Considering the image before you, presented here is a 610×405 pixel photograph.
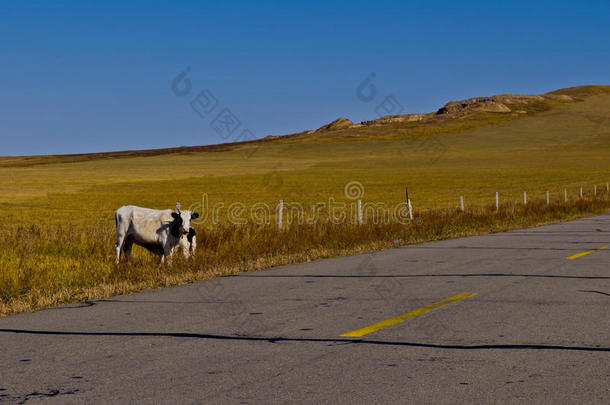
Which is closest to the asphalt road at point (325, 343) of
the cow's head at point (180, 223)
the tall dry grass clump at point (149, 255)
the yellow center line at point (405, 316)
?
the yellow center line at point (405, 316)

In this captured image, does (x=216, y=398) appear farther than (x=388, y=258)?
No

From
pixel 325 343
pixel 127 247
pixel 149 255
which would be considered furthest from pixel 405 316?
pixel 127 247

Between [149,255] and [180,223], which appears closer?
[180,223]

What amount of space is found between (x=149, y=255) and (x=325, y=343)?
25.6ft

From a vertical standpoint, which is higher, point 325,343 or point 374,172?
point 374,172

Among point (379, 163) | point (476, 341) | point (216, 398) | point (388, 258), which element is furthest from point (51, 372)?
Answer: point (379, 163)

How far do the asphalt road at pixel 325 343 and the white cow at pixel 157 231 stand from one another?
1.83m

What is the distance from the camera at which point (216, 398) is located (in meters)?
4.93

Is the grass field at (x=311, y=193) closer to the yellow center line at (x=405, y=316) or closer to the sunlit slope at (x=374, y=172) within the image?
the sunlit slope at (x=374, y=172)

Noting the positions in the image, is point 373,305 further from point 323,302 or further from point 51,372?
point 51,372

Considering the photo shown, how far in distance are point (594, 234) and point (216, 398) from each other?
1640 cm

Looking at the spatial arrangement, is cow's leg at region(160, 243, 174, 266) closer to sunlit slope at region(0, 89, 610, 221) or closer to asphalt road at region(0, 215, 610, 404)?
asphalt road at region(0, 215, 610, 404)

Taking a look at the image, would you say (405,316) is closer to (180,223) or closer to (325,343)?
(325,343)

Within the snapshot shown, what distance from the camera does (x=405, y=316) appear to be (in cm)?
782
